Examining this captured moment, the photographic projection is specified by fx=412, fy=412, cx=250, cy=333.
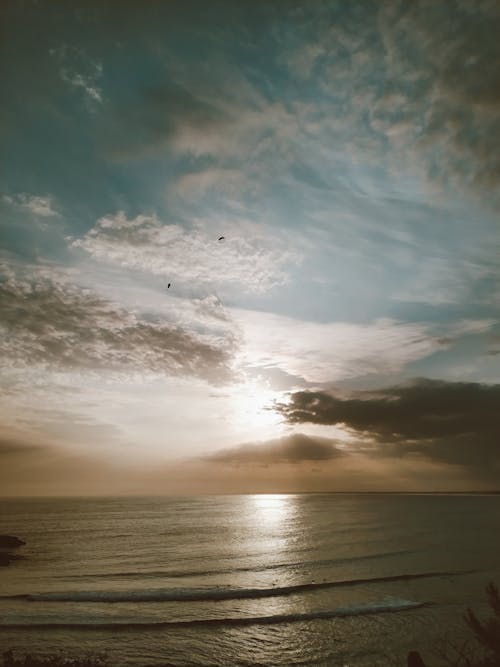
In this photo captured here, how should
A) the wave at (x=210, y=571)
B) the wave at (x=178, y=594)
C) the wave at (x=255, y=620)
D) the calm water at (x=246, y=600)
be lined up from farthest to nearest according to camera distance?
the wave at (x=210, y=571), the wave at (x=178, y=594), the wave at (x=255, y=620), the calm water at (x=246, y=600)

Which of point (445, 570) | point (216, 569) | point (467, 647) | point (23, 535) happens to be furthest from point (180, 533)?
point (467, 647)

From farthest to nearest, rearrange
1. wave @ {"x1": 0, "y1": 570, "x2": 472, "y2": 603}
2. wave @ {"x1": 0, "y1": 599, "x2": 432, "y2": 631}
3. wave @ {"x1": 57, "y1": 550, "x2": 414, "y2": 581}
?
1. wave @ {"x1": 57, "y1": 550, "x2": 414, "y2": 581}
2. wave @ {"x1": 0, "y1": 570, "x2": 472, "y2": 603}
3. wave @ {"x1": 0, "y1": 599, "x2": 432, "y2": 631}

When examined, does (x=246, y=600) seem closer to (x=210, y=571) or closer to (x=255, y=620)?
(x=255, y=620)

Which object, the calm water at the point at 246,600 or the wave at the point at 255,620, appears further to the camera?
the wave at the point at 255,620

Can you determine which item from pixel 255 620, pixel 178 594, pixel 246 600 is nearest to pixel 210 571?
pixel 178 594

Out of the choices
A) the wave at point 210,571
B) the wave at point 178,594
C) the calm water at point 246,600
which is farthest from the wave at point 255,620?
the wave at point 210,571

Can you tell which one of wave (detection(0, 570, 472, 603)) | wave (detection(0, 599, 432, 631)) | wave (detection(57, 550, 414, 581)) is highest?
wave (detection(0, 599, 432, 631))

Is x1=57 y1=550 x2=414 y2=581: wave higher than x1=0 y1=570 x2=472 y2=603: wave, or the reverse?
x1=0 y1=570 x2=472 y2=603: wave

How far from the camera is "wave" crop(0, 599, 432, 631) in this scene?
27203mm

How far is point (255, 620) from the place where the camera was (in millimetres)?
29219

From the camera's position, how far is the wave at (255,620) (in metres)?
27.2

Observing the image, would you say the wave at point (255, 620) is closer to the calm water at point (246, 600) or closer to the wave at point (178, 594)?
the calm water at point (246, 600)

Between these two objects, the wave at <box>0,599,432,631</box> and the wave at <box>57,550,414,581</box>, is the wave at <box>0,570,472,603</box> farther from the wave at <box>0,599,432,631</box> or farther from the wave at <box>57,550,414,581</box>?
the wave at <box>57,550,414,581</box>

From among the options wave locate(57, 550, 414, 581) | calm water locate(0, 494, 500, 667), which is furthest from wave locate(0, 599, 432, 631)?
wave locate(57, 550, 414, 581)
